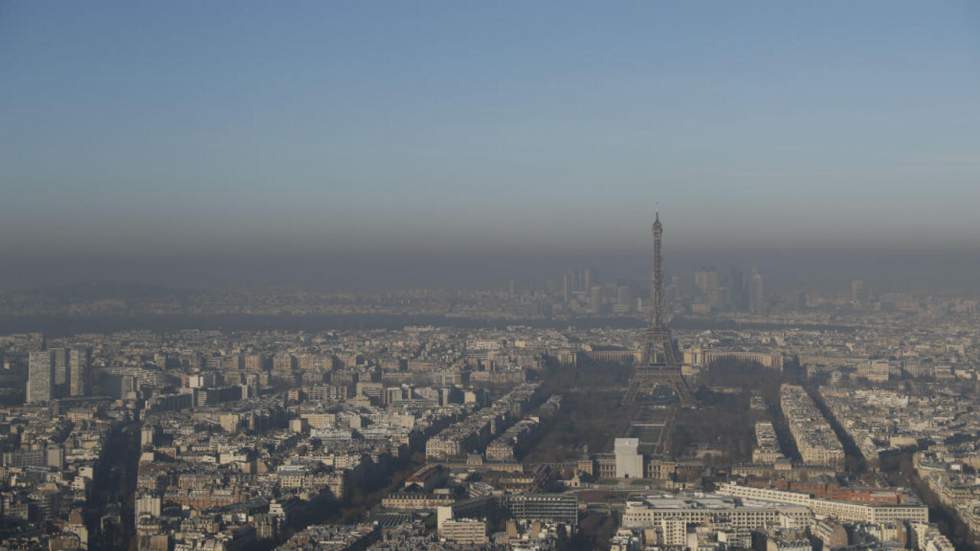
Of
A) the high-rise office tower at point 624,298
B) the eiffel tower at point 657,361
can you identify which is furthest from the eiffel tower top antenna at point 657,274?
the high-rise office tower at point 624,298

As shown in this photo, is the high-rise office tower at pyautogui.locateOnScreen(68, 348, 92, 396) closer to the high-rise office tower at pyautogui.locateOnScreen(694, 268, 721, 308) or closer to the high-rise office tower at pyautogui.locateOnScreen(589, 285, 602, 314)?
the high-rise office tower at pyautogui.locateOnScreen(589, 285, 602, 314)

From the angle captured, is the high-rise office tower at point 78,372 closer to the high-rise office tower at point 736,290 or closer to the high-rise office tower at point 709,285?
the high-rise office tower at point 709,285

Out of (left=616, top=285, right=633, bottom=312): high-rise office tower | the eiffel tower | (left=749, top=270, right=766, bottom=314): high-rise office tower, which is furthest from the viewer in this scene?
(left=749, top=270, right=766, bottom=314): high-rise office tower

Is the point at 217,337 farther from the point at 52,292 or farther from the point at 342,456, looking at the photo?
the point at 342,456

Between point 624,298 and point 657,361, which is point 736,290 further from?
point 657,361

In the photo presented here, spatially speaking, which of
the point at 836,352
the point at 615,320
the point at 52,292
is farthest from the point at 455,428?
the point at 615,320

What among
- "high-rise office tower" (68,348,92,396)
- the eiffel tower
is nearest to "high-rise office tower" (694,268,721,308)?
the eiffel tower

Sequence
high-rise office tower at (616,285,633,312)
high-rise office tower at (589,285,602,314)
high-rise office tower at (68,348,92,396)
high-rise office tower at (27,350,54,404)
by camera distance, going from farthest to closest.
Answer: high-rise office tower at (589,285,602,314) → high-rise office tower at (616,285,633,312) → high-rise office tower at (68,348,92,396) → high-rise office tower at (27,350,54,404)
